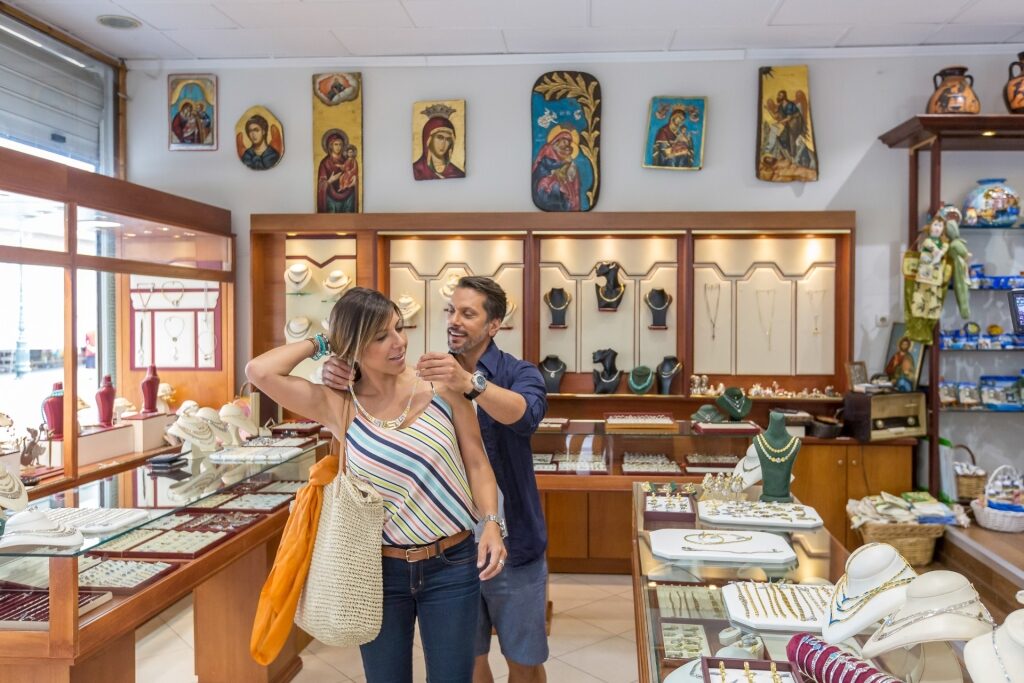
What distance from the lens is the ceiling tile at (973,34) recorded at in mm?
5703

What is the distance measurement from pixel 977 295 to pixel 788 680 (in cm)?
538

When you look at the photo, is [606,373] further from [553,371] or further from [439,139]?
[439,139]

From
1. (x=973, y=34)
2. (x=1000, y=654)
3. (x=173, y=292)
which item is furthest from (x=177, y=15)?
(x=1000, y=654)

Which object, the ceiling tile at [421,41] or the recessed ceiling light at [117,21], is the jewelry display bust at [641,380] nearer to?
the ceiling tile at [421,41]

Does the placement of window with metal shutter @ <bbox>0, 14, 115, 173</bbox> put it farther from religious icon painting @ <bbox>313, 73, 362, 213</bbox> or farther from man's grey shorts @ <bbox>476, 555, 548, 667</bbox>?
man's grey shorts @ <bbox>476, 555, 548, 667</bbox>

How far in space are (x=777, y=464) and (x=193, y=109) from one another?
18.3 feet

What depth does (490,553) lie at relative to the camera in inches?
80.2

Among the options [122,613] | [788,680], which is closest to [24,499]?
[122,613]

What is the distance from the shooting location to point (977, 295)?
6008 millimetres

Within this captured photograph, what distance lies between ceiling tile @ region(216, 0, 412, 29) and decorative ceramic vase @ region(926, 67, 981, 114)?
3.85 m

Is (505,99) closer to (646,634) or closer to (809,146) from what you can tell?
A: (809,146)

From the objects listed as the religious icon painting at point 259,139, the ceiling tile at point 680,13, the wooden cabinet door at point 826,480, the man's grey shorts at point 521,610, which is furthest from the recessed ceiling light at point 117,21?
the wooden cabinet door at point 826,480

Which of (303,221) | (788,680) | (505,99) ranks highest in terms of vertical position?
(505,99)

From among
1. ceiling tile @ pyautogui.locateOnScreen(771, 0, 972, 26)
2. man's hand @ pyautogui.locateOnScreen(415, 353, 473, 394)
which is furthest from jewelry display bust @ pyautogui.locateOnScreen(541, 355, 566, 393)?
man's hand @ pyautogui.locateOnScreen(415, 353, 473, 394)
